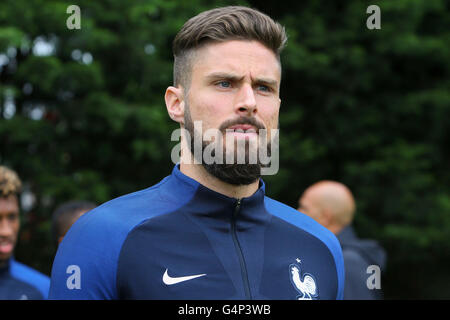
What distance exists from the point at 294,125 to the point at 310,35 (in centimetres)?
153

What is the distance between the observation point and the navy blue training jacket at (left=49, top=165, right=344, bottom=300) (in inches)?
76.7

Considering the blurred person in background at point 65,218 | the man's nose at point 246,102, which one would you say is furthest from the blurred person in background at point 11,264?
the man's nose at point 246,102

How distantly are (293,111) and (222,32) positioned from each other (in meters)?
7.88

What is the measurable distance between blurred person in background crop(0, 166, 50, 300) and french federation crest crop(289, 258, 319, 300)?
2189 millimetres

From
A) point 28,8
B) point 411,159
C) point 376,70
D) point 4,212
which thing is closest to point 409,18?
point 376,70

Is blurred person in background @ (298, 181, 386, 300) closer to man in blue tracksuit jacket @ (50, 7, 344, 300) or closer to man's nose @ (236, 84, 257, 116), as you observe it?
man in blue tracksuit jacket @ (50, 7, 344, 300)

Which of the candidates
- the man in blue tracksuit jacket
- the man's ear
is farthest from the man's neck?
the man's ear

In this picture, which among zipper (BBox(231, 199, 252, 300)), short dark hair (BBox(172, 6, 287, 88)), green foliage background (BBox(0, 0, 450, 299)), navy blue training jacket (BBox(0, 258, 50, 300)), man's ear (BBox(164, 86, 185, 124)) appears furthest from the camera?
green foliage background (BBox(0, 0, 450, 299))

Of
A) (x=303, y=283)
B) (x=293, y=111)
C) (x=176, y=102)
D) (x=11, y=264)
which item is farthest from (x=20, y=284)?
(x=293, y=111)

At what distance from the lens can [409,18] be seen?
954cm

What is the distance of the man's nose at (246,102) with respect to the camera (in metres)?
2.15

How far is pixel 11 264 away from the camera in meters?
3.99

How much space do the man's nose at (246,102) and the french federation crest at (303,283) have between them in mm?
592

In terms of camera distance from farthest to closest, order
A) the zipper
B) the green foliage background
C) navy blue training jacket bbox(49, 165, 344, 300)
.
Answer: the green foliage background, the zipper, navy blue training jacket bbox(49, 165, 344, 300)
